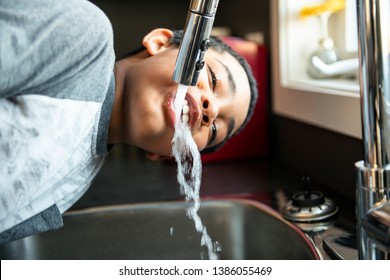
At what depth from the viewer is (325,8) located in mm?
1028

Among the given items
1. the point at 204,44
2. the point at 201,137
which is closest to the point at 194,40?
the point at 204,44

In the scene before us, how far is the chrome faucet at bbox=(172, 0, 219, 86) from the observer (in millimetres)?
480

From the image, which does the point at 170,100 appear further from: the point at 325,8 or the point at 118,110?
the point at 325,8

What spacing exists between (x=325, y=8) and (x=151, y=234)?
1.72 feet

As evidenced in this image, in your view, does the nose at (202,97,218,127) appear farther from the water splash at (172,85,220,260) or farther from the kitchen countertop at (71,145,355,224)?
the kitchen countertop at (71,145,355,224)

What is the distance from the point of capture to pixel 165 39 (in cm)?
83

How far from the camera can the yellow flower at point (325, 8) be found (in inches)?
40.6

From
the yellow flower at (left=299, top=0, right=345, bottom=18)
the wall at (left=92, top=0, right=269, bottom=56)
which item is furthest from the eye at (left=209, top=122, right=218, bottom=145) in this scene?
the wall at (left=92, top=0, right=269, bottom=56)

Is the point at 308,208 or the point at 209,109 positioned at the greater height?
the point at 209,109

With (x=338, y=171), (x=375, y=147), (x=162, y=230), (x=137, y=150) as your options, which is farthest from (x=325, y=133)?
(x=137, y=150)

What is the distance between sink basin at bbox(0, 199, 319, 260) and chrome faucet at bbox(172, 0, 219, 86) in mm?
408
